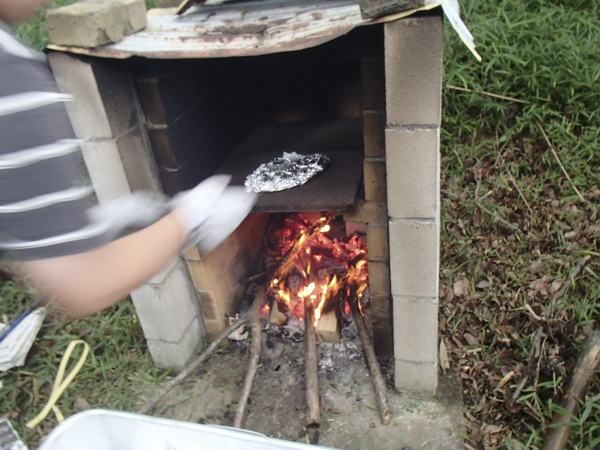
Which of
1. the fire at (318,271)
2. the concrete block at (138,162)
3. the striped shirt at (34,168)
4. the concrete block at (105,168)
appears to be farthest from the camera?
the fire at (318,271)

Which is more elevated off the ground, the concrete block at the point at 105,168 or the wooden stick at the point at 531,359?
the concrete block at the point at 105,168

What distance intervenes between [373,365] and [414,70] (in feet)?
5.83

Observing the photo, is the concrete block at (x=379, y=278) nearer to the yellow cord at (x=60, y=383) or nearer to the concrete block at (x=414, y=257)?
the concrete block at (x=414, y=257)

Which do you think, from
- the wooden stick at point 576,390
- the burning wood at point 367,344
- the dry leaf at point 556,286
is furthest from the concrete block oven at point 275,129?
the dry leaf at point 556,286

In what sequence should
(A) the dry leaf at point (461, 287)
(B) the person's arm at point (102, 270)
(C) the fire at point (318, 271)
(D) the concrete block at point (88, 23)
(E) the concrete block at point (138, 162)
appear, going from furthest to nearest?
1. (C) the fire at point (318, 271)
2. (A) the dry leaf at point (461, 287)
3. (E) the concrete block at point (138, 162)
4. (D) the concrete block at point (88, 23)
5. (B) the person's arm at point (102, 270)

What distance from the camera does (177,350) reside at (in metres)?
3.09

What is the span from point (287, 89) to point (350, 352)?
1.74 meters

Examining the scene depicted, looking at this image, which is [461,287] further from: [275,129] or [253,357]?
[275,129]

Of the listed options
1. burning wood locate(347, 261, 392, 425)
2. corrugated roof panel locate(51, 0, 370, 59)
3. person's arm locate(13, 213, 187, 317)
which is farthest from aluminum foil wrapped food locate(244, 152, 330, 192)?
person's arm locate(13, 213, 187, 317)

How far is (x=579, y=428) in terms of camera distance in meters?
2.48

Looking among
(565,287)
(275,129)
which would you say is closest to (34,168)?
(275,129)

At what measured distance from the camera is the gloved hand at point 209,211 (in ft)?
4.98

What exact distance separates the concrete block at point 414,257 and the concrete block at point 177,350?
1.39m

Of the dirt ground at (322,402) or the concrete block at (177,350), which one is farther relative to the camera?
the concrete block at (177,350)
